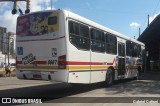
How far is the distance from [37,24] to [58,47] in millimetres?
1486

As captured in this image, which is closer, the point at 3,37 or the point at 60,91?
the point at 60,91

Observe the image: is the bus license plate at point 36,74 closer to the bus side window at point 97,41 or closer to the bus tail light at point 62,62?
the bus tail light at point 62,62

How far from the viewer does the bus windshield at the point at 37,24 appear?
1318 centimetres

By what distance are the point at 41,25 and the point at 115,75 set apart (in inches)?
288

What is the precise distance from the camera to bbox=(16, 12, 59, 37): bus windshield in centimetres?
1318

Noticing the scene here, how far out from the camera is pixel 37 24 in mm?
13586

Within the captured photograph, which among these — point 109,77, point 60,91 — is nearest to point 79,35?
point 60,91

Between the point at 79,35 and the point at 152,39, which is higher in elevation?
the point at 152,39

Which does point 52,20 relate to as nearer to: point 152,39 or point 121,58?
point 121,58

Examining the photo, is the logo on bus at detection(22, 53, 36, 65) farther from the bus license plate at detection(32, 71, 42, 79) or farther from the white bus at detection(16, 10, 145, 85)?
the bus license plate at detection(32, 71, 42, 79)

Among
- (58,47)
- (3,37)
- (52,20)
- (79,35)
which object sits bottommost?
(58,47)

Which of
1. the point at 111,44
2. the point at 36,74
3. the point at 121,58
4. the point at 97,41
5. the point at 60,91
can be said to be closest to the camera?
the point at 36,74

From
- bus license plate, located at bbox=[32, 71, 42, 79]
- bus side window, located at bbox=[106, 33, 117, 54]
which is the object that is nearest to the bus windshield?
bus license plate, located at bbox=[32, 71, 42, 79]

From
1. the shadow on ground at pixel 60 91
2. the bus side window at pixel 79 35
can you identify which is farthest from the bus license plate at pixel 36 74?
the bus side window at pixel 79 35
